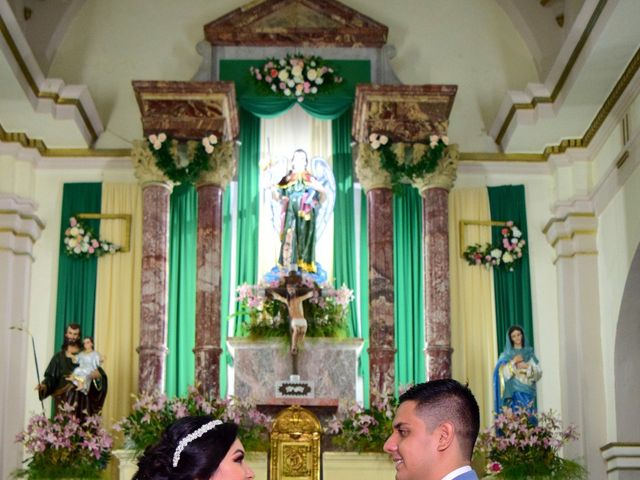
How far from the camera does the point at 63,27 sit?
1609 centimetres

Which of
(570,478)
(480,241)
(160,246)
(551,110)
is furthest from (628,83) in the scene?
(160,246)

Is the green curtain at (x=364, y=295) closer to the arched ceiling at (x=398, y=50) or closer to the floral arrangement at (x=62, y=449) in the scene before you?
the arched ceiling at (x=398, y=50)

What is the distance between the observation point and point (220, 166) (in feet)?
48.1

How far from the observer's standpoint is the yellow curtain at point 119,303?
1487 centimetres

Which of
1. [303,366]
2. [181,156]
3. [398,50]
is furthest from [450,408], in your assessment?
[398,50]

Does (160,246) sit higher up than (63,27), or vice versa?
(63,27)

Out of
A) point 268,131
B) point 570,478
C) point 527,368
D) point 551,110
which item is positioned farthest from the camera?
point 268,131

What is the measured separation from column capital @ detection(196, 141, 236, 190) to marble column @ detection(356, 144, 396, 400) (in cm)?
152

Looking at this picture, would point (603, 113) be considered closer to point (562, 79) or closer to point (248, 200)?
point (562, 79)

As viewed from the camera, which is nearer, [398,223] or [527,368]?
[527,368]

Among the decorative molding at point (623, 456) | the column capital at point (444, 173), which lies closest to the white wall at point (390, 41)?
the column capital at point (444, 173)

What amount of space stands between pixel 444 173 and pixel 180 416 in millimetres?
4351

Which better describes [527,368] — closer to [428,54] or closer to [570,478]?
[570,478]

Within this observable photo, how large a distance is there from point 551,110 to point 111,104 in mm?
5500
